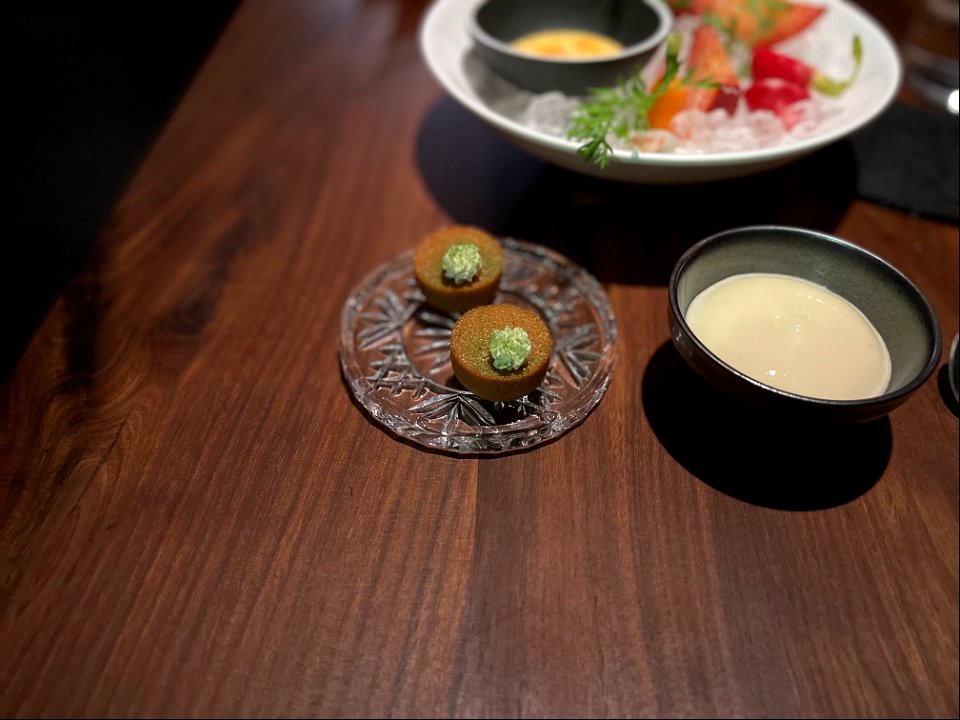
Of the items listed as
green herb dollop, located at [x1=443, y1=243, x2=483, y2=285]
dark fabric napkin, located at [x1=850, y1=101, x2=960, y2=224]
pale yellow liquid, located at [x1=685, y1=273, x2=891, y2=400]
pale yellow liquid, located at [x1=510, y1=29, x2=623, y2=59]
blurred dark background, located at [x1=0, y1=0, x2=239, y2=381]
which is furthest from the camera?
pale yellow liquid, located at [x1=510, y1=29, x2=623, y2=59]

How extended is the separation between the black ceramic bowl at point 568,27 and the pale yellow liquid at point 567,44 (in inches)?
0.5

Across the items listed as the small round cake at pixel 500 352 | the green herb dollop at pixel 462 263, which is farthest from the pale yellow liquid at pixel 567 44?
the small round cake at pixel 500 352

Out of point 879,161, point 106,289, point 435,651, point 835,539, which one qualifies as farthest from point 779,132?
point 106,289

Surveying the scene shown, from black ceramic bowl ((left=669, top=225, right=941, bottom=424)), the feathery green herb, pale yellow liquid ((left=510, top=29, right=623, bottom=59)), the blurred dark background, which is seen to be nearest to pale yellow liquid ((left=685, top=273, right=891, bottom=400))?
black ceramic bowl ((left=669, top=225, right=941, bottom=424))

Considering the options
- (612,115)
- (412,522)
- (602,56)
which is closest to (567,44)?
(602,56)

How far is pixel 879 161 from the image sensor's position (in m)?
1.32

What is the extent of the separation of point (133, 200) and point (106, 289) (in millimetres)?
249

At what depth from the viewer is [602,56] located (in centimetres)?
133

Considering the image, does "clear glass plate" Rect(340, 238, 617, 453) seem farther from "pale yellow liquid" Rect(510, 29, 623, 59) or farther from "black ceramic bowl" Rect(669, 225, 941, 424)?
"pale yellow liquid" Rect(510, 29, 623, 59)

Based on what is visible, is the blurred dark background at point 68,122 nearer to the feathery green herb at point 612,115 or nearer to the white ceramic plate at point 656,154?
the white ceramic plate at point 656,154

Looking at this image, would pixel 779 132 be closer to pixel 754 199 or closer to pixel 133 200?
pixel 754 199

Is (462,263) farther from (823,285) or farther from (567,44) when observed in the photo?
(567,44)

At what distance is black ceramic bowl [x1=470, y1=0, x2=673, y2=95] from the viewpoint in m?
1.27

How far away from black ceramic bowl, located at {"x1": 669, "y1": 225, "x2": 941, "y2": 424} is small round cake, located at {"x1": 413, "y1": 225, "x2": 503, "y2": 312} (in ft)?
0.93
